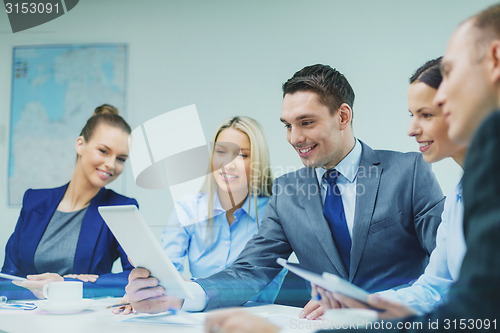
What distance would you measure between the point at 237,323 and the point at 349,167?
1.19m

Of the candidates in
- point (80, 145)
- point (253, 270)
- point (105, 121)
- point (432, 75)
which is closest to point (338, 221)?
point (253, 270)

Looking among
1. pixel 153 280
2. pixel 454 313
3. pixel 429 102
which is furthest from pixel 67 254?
pixel 454 313

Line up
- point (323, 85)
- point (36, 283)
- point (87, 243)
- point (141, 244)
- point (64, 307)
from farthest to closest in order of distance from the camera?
point (87, 243)
point (323, 85)
point (36, 283)
point (64, 307)
point (141, 244)

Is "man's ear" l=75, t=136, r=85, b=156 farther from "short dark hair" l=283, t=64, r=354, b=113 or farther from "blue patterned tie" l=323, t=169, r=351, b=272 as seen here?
"blue patterned tie" l=323, t=169, r=351, b=272

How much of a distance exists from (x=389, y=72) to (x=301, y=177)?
121 cm

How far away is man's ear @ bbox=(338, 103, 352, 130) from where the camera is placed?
196 cm

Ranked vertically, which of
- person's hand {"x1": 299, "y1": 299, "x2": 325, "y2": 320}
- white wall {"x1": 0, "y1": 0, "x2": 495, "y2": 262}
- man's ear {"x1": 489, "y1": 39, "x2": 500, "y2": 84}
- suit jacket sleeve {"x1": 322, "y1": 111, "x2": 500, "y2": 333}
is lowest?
person's hand {"x1": 299, "y1": 299, "x2": 325, "y2": 320}

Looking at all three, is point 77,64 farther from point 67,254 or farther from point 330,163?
point 330,163

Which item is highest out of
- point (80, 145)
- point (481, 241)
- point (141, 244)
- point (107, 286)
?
point (80, 145)

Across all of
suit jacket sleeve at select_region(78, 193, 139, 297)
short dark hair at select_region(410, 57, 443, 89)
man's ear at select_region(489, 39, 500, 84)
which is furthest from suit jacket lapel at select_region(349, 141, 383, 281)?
man's ear at select_region(489, 39, 500, 84)

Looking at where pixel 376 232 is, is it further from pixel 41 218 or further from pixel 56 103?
pixel 56 103

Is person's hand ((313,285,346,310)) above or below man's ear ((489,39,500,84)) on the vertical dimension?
below

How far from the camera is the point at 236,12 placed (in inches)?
120

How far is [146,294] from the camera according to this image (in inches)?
50.3
